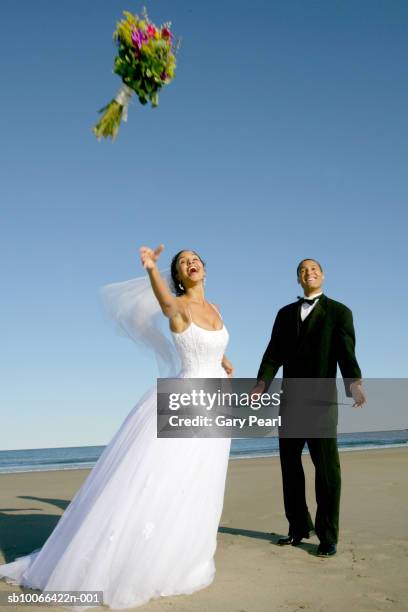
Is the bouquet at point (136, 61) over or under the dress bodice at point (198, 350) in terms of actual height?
over

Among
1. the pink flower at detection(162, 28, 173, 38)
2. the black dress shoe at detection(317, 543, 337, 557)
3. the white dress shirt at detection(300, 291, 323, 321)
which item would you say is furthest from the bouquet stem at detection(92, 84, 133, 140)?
the black dress shoe at detection(317, 543, 337, 557)

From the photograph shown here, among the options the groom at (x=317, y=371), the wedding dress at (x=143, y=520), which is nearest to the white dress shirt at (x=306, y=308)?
the groom at (x=317, y=371)

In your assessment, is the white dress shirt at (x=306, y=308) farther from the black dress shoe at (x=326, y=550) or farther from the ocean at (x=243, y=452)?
the ocean at (x=243, y=452)

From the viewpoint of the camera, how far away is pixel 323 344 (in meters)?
5.31

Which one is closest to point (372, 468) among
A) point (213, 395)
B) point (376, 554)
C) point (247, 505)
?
point (247, 505)

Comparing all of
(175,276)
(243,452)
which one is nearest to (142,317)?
(175,276)

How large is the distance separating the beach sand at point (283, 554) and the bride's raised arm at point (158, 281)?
Answer: 6.44 ft

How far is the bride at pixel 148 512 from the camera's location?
3758 mm

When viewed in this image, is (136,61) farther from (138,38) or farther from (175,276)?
(175,276)

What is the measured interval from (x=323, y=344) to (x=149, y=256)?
1.99 meters

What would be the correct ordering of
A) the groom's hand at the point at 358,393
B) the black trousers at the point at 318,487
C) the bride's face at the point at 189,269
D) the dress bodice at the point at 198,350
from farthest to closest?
the groom's hand at the point at 358,393, the black trousers at the point at 318,487, the bride's face at the point at 189,269, the dress bodice at the point at 198,350

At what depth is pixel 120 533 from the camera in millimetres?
3799

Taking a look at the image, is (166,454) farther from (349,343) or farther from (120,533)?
(349,343)

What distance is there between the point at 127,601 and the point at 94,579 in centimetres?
25
